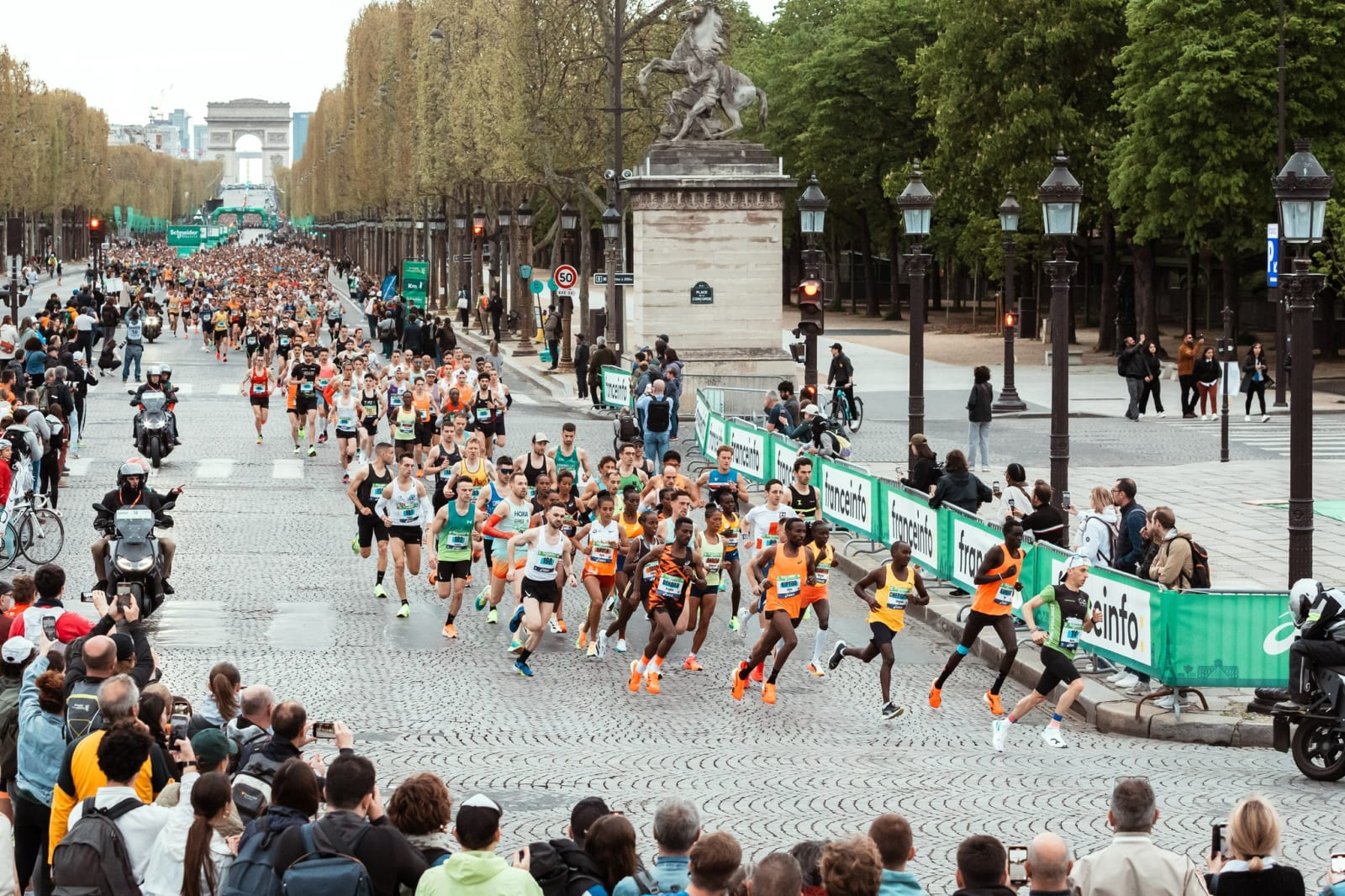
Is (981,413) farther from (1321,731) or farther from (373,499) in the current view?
(1321,731)

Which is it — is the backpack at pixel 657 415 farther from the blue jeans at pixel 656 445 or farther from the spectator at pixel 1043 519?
the spectator at pixel 1043 519

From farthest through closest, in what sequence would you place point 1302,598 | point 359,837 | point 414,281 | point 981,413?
1. point 414,281
2. point 981,413
3. point 1302,598
4. point 359,837

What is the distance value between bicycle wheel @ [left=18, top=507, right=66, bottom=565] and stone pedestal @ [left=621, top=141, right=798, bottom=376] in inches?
673

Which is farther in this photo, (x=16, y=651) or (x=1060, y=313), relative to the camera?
(x=1060, y=313)

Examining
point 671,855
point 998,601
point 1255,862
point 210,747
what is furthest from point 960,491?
point 671,855

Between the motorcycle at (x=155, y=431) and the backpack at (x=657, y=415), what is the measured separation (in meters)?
6.96

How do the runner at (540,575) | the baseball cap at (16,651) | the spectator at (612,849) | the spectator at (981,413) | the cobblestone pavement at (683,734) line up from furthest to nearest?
1. the spectator at (981,413)
2. the runner at (540,575)
3. the cobblestone pavement at (683,734)
4. the baseball cap at (16,651)
5. the spectator at (612,849)

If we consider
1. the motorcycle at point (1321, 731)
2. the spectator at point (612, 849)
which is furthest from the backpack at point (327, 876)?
the motorcycle at point (1321, 731)

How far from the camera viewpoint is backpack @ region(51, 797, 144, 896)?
801 centimetres

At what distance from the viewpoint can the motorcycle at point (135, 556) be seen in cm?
1717

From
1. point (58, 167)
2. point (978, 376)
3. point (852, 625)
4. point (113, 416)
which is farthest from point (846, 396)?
point (58, 167)

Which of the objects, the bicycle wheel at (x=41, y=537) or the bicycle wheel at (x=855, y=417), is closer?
the bicycle wheel at (x=41, y=537)

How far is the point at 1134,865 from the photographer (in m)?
7.79

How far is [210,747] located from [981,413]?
21.2 meters
